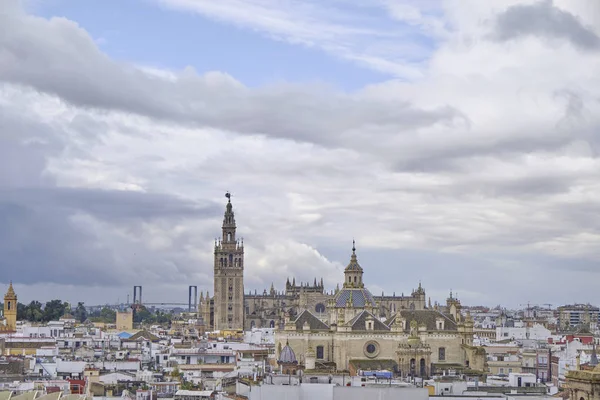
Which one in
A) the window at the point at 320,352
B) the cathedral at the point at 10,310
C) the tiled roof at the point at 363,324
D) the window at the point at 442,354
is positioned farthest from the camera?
the cathedral at the point at 10,310

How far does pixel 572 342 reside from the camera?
391ft

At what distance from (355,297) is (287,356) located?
1838 cm

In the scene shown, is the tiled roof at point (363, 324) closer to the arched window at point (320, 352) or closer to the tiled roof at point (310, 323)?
the tiled roof at point (310, 323)

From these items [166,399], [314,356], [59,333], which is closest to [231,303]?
[59,333]

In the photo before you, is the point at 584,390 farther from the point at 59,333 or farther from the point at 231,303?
the point at 231,303

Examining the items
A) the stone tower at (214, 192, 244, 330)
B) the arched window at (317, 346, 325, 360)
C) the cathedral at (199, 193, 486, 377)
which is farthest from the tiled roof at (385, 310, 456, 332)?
the stone tower at (214, 192, 244, 330)

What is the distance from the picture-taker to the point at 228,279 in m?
196

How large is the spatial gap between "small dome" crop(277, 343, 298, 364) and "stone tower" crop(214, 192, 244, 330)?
9864 cm

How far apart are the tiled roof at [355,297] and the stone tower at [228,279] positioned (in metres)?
81.6

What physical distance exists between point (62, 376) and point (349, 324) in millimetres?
26222

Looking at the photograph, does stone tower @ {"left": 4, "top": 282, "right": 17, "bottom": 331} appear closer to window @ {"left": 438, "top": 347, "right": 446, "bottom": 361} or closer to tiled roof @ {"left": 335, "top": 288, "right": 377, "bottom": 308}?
tiled roof @ {"left": 335, "top": 288, "right": 377, "bottom": 308}

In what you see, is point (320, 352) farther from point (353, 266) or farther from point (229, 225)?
point (229, 225)

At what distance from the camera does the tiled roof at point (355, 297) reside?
112 meters

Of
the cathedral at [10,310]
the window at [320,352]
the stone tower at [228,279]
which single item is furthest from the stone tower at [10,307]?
the window at [320,352]
